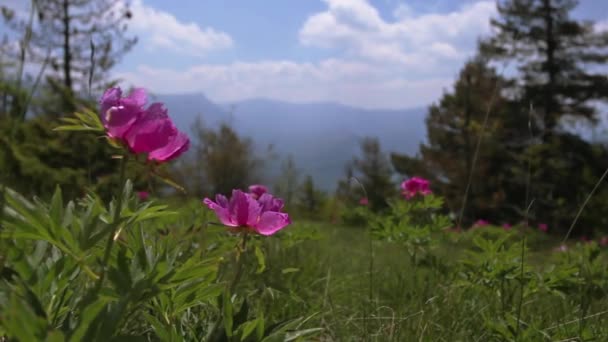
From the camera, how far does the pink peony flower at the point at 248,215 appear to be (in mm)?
980

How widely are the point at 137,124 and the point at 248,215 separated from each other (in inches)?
12.1

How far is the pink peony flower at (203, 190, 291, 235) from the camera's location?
98 cm

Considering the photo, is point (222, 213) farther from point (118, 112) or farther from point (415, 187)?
point (415, 187)

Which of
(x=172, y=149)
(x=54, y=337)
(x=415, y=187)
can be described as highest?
(x=172, y=149)

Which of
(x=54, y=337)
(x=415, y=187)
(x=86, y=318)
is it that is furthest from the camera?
(x=415, y=187)

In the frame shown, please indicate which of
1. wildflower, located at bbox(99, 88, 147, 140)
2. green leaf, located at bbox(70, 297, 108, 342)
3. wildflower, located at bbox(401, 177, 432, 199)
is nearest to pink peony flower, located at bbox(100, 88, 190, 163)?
wildflower, located at bbox(99, 88, 147, 140)

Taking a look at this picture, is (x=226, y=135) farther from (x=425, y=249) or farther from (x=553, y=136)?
(x=425, y=249)

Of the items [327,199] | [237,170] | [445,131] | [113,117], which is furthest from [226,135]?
[113,117]

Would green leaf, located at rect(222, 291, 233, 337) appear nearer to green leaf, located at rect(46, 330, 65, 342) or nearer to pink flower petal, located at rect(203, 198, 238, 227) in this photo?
pink flower petal, located at rect(203, 198, 238, 227)

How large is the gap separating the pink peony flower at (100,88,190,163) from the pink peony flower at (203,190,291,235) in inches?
7.7

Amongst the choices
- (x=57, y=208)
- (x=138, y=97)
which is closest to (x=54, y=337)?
(x=57, y=208)

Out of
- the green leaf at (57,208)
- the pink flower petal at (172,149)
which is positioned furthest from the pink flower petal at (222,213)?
the green leaf at (57,208)

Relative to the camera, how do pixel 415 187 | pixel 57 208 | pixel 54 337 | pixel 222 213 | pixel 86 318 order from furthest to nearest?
1. pixel 415 187
2. pixel 222 213
3. pixel 57 208
4. pixel 86 318
5. pixel 54 337

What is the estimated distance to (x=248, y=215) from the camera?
0.99 meters
